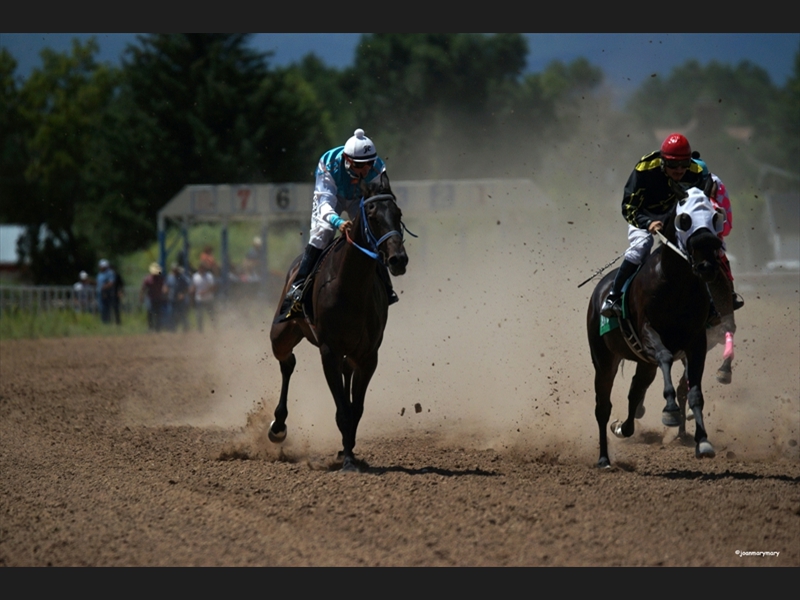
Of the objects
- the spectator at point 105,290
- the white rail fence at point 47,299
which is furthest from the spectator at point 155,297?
the white rail fence at point 47,299

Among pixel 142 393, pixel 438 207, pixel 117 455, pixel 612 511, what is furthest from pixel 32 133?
pixel 612 511

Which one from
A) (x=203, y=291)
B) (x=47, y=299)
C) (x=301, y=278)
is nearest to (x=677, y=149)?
(x=301, y=278)

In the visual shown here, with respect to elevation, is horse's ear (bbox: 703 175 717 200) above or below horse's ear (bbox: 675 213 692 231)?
above

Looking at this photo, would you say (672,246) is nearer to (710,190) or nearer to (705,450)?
(710,190)

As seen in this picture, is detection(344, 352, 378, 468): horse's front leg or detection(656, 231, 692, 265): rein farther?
detection(344, 352, 378, 468): horse's front leg

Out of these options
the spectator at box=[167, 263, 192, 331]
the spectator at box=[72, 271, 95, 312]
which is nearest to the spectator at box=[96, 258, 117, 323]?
the spectator at box=[72, 271, 95, 312]

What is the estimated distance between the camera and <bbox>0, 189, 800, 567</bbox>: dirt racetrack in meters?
6.63

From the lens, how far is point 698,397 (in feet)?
26.9

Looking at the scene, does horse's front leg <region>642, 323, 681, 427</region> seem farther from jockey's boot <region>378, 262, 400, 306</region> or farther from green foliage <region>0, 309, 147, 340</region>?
green foliage <region>0, 309, 147, 340</region>

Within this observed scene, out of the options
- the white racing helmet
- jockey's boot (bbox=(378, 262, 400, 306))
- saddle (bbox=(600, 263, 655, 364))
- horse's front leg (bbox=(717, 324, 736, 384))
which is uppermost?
the white racing helmet

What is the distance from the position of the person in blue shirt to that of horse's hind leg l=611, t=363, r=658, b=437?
2436mm

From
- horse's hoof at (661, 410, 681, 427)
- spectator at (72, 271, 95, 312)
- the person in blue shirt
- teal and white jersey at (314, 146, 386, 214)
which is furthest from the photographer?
spectator at (72, 271, 95, 312)

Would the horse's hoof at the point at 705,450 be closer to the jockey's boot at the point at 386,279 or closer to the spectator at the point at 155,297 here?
the jockey's boot at the point at 386,279

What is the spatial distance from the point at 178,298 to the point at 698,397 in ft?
70.2
